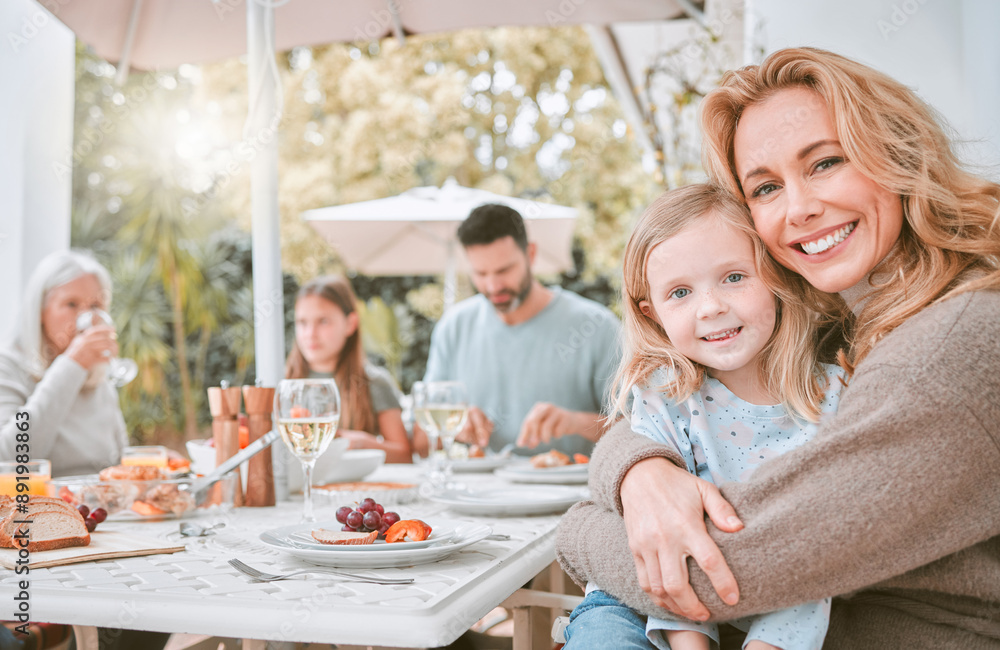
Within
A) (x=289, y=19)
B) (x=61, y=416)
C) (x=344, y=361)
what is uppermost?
(x=289, y=19)

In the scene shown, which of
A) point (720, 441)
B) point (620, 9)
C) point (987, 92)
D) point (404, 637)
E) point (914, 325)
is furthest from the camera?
point (620, 9)

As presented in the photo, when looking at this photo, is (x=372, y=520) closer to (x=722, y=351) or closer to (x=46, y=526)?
(x=46, y=526)

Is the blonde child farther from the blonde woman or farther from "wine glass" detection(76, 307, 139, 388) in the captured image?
"wine glass" detection(76, 307, 139, 388)

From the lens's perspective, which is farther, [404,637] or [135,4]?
[135,4]

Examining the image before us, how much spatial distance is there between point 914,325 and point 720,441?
1.51 feet

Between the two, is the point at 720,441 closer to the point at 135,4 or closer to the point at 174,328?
the point at 135,4

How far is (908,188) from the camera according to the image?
132 centimetres

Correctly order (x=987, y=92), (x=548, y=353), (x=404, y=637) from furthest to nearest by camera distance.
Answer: (x=548, y=353) → (x=987, y=92) → (x=404, y=637)

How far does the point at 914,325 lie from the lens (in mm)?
1159

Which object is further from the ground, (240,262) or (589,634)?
(240,262)

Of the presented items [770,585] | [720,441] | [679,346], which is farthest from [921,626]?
[679,346]

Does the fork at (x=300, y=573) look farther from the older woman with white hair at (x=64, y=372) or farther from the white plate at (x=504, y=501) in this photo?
the older woman with white hair at (x=64, y=372)

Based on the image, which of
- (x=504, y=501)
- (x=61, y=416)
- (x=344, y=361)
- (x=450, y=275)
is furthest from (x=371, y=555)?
(x=450, y=275)

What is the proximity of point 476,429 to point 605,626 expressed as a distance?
1885 mm
